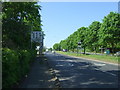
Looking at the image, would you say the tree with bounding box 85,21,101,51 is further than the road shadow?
Yes

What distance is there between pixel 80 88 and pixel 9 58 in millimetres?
3975

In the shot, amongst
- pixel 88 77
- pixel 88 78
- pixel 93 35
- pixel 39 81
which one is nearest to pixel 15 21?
pixel 88 77

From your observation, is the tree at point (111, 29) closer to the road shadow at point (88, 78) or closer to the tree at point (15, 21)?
the tree at point (15, 21)

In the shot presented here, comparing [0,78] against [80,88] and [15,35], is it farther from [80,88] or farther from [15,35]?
[15,35]

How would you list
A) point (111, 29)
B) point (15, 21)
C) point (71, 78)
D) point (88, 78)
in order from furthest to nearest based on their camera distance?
1. point (111, 29)
2. point (15, 21)
3. point (71, 78)
4. point (88, 78)

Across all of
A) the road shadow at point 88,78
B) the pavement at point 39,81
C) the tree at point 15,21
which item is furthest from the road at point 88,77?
the tree at point 15,21

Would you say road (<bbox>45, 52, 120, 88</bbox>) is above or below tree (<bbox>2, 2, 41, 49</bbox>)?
below

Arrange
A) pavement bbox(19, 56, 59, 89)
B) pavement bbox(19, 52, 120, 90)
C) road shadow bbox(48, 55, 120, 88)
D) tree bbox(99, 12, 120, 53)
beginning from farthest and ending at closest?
tree bbox(99, 12, 120, 53) → road shadow bbox(48, 55, 120, 88) → pavement bbox(19, 52, 120, 90) → pavement bbox(19, 56, 59, 89)

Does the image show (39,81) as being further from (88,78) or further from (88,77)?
(88,77)

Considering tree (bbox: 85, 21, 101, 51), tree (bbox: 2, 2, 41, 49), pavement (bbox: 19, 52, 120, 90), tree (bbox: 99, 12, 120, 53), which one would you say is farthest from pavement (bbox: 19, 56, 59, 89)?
tree (bbox: 85, 21, 101, 51)

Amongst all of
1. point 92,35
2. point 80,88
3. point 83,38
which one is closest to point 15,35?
point 80,88

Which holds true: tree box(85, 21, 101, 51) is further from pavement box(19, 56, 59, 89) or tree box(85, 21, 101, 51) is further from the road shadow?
pavement box(19, 56, 59, 89)

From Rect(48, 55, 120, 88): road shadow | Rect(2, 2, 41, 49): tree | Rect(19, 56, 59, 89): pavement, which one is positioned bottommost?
Rect(48, 55, 120, 88): road shadow

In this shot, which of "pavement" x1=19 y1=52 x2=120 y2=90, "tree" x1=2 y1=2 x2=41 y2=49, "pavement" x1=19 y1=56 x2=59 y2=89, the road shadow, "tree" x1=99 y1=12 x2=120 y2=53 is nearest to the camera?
"pavement" x1=19 y1=56 x2=59 y2=89
